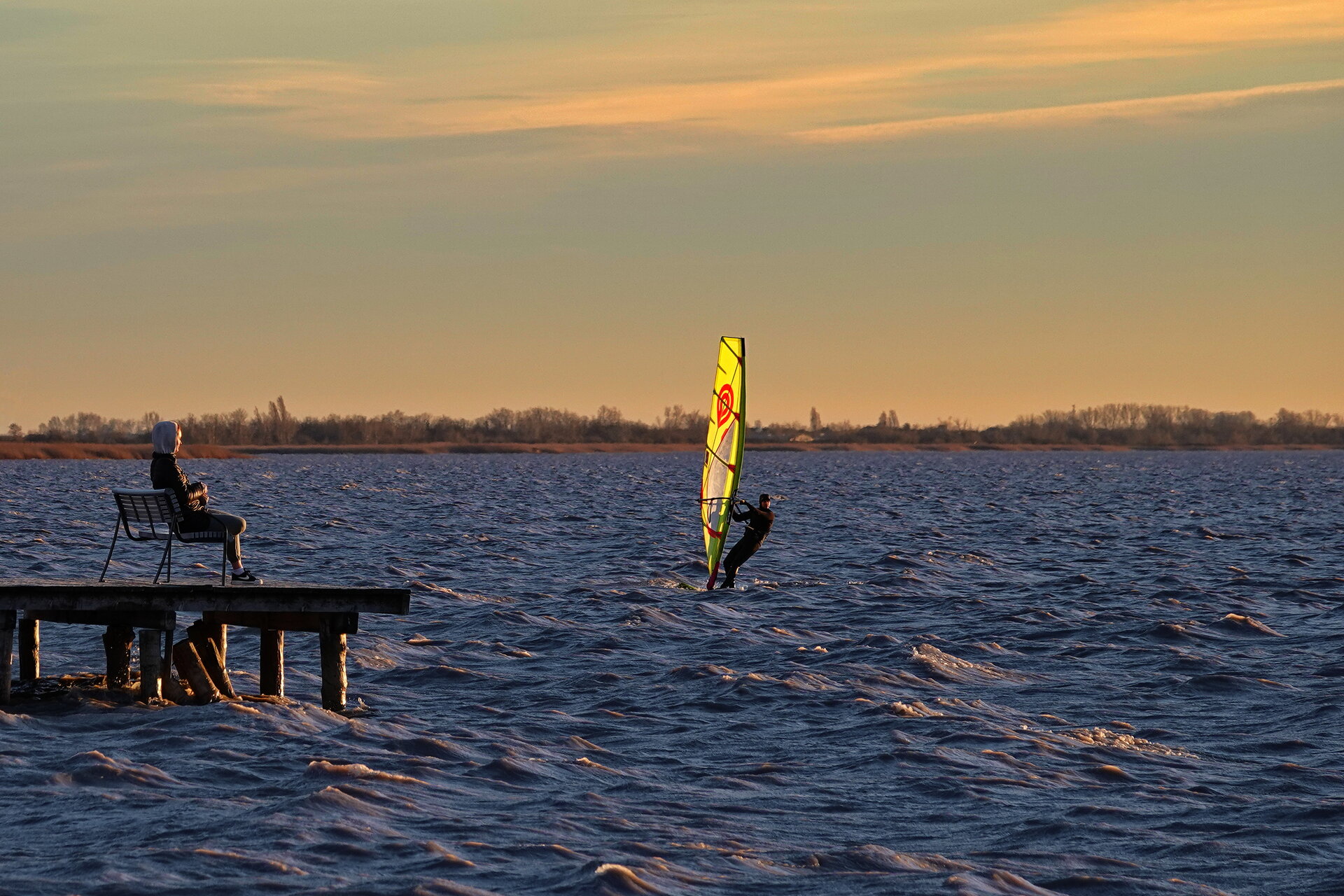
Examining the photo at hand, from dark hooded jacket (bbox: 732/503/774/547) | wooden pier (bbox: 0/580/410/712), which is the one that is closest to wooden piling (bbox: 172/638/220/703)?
wooden pier (bbox: 0/580/410/712)

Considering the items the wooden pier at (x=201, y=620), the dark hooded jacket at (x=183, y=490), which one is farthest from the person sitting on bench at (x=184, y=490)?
the wooden pier at (x=201, y=620)

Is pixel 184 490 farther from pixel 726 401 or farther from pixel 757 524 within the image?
pixel 726 401

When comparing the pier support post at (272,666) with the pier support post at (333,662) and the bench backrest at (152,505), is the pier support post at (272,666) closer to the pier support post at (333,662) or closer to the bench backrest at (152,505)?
the pier support post at (333,662)

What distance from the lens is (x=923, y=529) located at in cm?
4962

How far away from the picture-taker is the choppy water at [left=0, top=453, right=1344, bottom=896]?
1140 centimetres

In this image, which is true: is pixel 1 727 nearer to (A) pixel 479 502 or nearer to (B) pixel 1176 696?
(B) pixel 1176 696

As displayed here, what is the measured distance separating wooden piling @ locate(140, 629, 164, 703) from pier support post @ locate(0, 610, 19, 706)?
1.28m

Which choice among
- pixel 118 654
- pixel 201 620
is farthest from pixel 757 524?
pixel 118 654

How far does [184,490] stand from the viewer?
16094 millimetres

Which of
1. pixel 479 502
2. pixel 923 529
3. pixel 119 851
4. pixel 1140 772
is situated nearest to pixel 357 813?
pixel 119 851

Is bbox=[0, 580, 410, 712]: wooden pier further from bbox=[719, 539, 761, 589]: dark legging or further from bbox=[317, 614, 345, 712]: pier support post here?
bbox=[719, 539, 761, 589]: dark legging

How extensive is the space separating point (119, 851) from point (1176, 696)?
40.2 ft

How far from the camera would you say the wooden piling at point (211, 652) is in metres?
17.2

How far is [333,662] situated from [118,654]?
246cm
